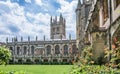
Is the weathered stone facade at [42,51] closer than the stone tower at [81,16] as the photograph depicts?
No

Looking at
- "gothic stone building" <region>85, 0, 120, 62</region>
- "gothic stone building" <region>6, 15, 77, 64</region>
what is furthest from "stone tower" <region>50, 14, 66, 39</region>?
"gothic stone building" <region>85, 0, 120, 62</region>

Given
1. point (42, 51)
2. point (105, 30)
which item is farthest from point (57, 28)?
point (105, 30)

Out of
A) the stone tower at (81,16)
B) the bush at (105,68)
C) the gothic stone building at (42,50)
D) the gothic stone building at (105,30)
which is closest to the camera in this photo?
the bush at (105,68)

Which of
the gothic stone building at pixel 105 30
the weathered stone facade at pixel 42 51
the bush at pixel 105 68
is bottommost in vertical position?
the weathered stone facade at pixel 42 51

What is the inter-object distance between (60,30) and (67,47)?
1055 inches

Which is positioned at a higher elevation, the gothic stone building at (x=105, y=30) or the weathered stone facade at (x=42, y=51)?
the gothic stone building at (x=105, y=30)

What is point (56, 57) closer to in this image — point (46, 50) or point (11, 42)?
point (46, 50)

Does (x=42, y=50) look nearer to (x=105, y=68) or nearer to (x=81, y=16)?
(x=81, y=16)

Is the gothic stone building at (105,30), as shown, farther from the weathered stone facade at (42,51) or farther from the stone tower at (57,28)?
the stone tower at (57,28)

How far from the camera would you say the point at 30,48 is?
3270 inches

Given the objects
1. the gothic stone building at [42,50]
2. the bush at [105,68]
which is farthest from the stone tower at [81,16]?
the bush at [105,68]

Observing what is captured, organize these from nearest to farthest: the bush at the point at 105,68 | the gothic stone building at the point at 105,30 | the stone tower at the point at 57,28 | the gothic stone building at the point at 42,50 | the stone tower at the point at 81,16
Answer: the bush at the point at 105,68
the gothic stone building at the point at 105,30
the stone tower at the point at 81,16
the gothic stone building at the point at 42,50
the stone tower at the point at 57,28

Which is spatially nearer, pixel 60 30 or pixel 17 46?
pixel 17 46

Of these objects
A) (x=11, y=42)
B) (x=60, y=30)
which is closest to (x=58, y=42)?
(x=11, y=42)
